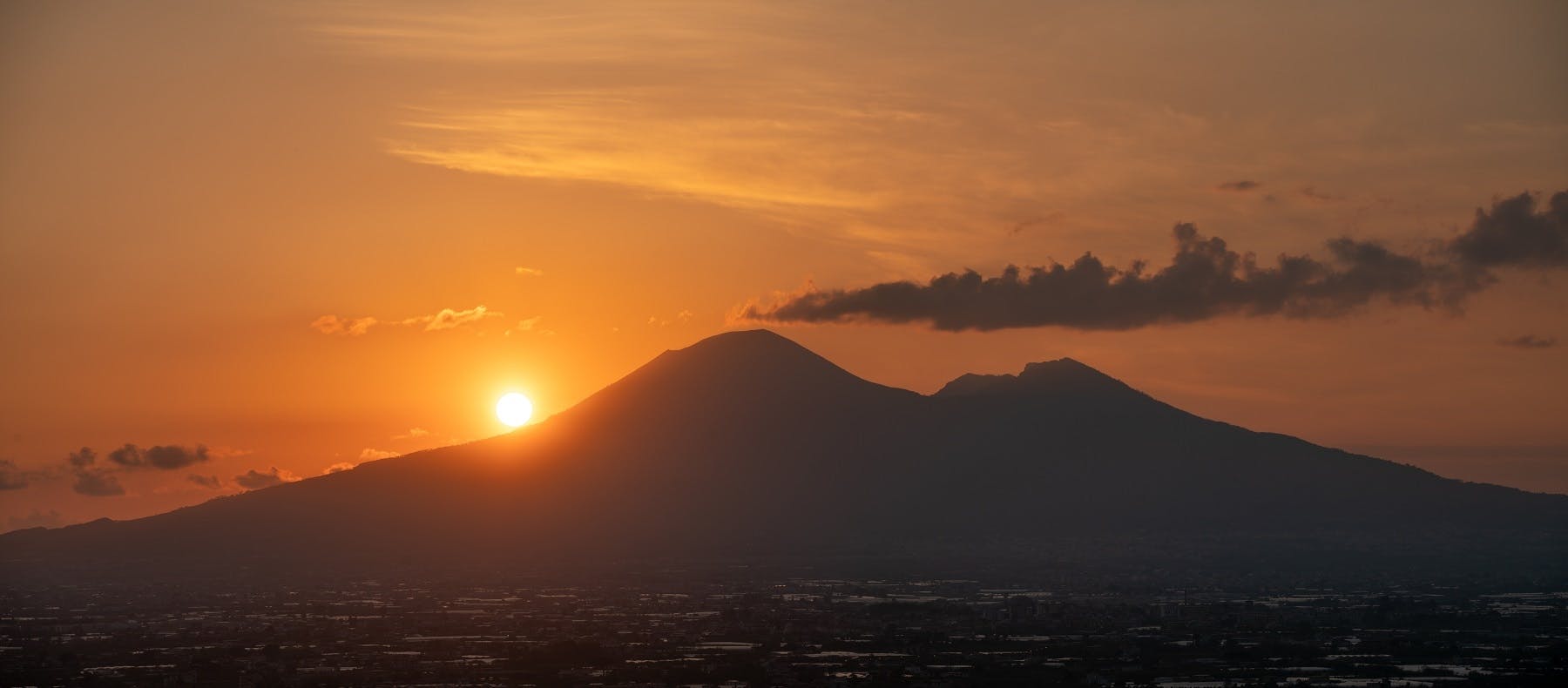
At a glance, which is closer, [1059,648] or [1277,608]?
[1059,648]

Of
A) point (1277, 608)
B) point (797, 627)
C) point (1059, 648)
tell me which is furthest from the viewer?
point (1277, 608)

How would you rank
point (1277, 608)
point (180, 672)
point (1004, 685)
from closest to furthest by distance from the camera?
point (1004, 685) < point (180, 672) < point (1277, 608)

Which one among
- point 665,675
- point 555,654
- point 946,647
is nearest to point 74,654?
point 555,654

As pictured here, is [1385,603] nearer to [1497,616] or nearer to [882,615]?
[1497,616]

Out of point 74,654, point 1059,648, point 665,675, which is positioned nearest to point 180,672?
point 74,654

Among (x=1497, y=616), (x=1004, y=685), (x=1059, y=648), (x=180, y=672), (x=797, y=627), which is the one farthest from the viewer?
(x=1497, y=616)

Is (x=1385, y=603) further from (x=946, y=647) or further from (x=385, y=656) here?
(x=385, y=656)
